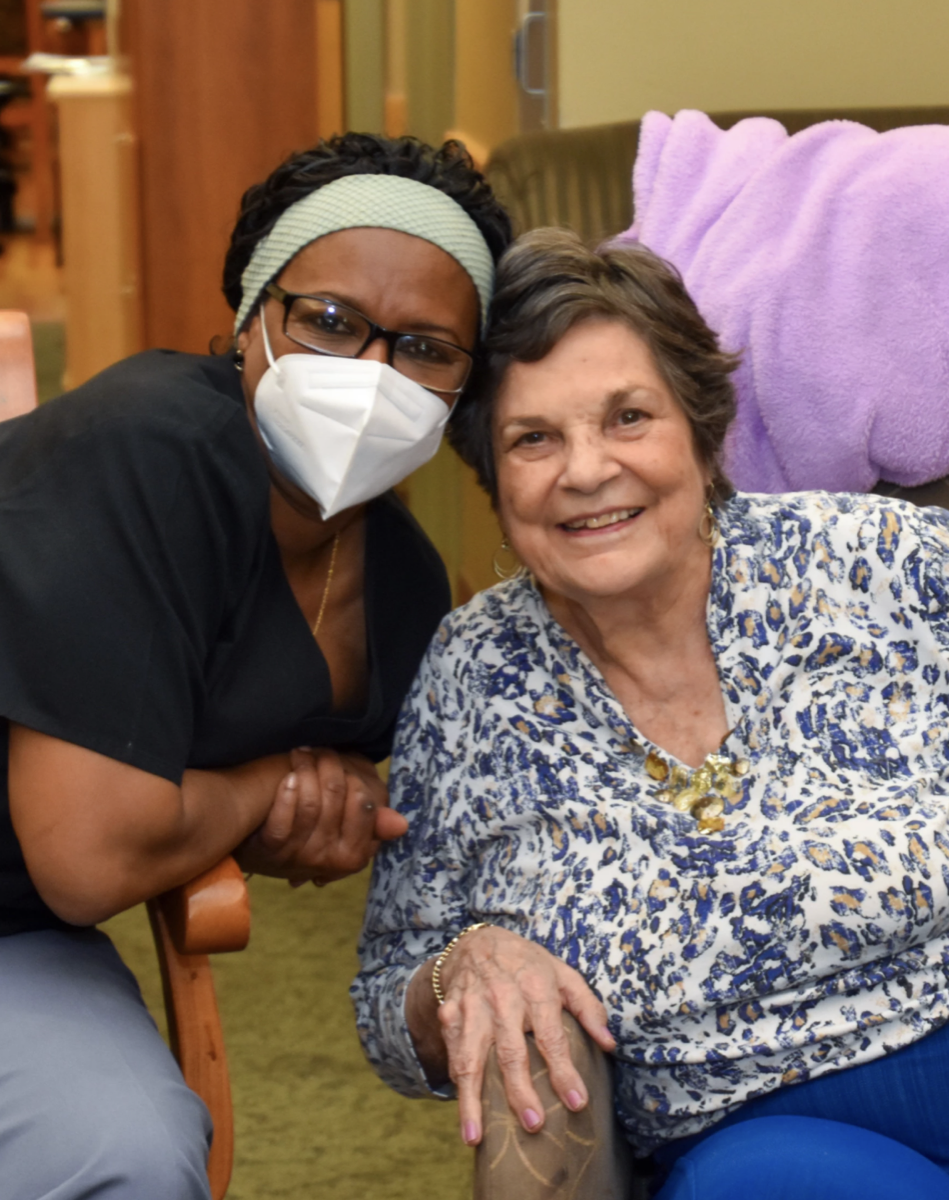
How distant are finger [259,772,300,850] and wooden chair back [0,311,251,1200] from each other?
53 millimetres

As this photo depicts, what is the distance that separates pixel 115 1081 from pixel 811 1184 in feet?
1.99

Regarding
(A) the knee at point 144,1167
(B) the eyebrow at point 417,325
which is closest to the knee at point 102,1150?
(A) the knee at point 144,1167

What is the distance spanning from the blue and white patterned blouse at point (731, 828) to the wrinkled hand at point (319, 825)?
0.05m

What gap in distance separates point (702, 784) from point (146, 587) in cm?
57

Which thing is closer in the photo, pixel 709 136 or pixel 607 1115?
pixel 607 1115

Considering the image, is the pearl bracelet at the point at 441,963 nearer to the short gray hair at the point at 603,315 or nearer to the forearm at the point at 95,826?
the forearm at the point at 95,826

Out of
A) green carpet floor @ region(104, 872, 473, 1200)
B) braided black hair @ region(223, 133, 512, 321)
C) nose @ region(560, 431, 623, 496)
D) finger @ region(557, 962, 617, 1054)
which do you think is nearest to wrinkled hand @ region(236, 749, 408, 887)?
finger @ region(557, 962, 617, 1054)

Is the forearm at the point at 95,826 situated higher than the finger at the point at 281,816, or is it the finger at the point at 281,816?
the forearm at the point at 95,826

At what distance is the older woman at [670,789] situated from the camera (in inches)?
55.1

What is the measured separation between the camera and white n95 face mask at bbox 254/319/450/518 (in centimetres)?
146

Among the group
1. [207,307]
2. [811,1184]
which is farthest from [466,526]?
[811,1184]

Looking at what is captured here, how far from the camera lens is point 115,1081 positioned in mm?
1346

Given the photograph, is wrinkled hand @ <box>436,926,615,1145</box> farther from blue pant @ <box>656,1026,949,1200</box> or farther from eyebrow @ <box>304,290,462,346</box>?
eyebrow @ <box>304,290,462,346</box>

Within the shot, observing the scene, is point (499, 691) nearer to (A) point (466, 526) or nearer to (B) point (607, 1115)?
(B) point (607, 1115)
